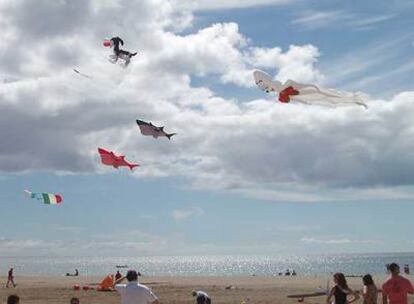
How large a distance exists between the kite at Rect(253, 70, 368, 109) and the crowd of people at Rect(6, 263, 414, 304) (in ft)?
10.7

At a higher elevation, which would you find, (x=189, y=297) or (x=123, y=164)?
(x=123, y=164)

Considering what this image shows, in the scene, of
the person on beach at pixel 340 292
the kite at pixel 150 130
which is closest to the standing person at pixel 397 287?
the person on beach at pixel 340 292

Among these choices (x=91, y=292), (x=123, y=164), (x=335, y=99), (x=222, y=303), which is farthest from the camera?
(x=91, y=292)

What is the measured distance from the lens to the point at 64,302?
826 inches

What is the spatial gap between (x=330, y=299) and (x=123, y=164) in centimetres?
881

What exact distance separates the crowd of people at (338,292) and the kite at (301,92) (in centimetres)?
326

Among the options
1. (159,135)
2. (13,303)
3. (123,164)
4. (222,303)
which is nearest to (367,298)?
(13,303)

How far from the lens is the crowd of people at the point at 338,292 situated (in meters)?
8.05

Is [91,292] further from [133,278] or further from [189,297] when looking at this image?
[133,278]

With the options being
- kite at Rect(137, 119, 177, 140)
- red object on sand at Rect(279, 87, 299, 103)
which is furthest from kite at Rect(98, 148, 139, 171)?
red object on sand at Rect(279, 87, 299, 103)

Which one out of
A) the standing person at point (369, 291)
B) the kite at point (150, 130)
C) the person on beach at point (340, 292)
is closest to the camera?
the person on beach at point (340, 292)

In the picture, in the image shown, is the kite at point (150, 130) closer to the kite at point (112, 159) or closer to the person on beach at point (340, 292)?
the kite at point (112, 159)

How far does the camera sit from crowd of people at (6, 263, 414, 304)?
8055mm

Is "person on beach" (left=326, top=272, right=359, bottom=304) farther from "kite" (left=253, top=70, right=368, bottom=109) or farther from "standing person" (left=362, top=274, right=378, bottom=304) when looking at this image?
"kite" (left=253, top=70, right=368, bottom=109)
